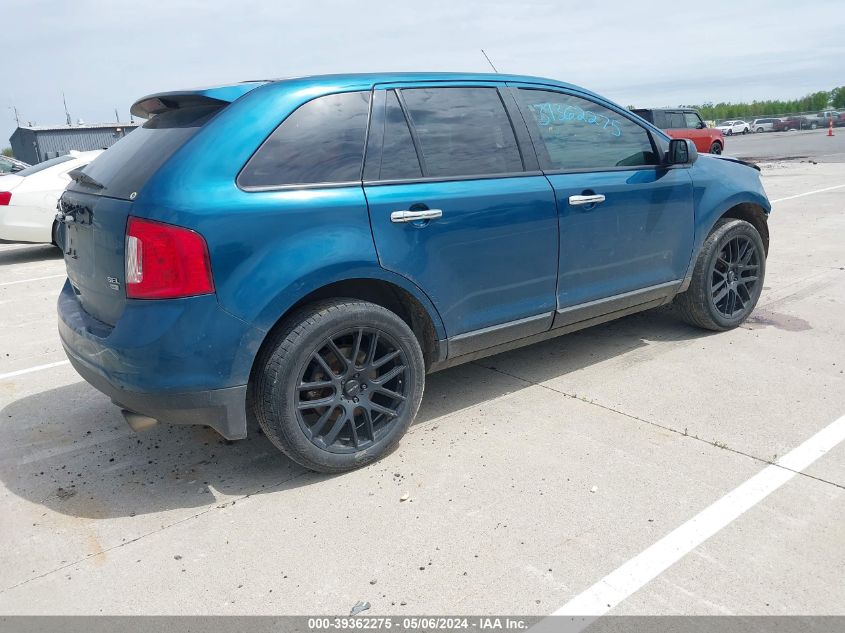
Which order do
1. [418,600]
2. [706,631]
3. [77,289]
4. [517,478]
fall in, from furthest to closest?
[77,289] < [517,478] < [418,600] < [706,631]

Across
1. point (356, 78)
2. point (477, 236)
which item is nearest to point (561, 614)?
point (477, 236)

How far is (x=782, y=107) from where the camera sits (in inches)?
2822

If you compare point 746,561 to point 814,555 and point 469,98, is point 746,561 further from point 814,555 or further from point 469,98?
point 469,98

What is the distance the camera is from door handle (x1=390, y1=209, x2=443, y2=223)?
136 inches

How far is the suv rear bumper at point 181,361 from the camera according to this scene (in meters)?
3.01

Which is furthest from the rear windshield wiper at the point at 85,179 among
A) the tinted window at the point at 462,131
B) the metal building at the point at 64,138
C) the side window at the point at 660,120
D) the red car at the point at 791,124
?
the red car at the point at 791,124

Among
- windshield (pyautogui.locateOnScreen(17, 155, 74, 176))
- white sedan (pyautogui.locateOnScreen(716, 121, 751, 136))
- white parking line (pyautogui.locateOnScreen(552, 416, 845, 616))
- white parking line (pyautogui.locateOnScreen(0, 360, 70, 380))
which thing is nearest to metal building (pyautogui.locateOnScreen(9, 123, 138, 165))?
windshield (pyautogui.locateOnScreen(17, 155, 74, 176))

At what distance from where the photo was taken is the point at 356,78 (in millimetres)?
3588

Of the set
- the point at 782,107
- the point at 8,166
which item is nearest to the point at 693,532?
the point at 8,166

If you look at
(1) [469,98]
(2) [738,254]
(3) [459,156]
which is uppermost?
(1) [469,98]

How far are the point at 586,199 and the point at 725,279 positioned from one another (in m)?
1.70

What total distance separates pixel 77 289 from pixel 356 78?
180cm

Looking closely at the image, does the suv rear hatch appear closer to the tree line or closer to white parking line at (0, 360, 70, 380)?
white parking line at (0, 360, 70, 380)

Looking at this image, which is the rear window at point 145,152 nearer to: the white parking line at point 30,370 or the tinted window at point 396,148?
the tinted window at point 396,148
